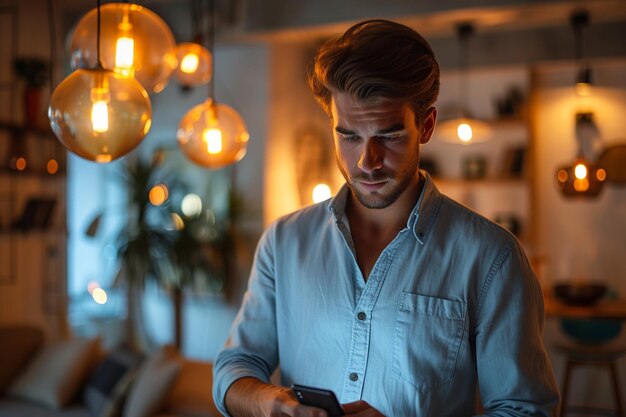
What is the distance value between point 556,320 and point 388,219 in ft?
16.1

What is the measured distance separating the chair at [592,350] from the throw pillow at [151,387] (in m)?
2.84

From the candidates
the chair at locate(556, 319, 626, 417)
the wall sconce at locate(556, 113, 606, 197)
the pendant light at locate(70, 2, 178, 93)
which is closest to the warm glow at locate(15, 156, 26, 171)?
the pendant light at locate(70, 2, 178, 93)

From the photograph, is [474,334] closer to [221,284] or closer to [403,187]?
[403,187]

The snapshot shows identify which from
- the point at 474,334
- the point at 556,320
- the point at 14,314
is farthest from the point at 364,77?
the point at 556,320

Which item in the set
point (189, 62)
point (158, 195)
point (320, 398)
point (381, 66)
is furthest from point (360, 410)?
point (158, 195)

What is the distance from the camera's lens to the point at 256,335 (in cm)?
170

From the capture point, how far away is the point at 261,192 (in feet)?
20.3

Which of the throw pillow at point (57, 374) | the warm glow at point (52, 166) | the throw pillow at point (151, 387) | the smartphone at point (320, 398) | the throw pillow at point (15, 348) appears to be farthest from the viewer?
the warm glow at point (52, 166)

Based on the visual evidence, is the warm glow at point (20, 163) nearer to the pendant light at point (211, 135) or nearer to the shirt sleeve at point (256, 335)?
the pendant light at point (211, 135)

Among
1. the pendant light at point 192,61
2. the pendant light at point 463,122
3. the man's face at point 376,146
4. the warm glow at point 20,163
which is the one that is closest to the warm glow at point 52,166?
the warm glow at point 20,163

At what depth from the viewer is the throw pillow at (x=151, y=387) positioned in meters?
3.98

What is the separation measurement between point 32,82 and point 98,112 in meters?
4.03

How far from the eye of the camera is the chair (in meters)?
5.22

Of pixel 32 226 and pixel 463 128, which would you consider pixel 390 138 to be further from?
pixel 32 226
